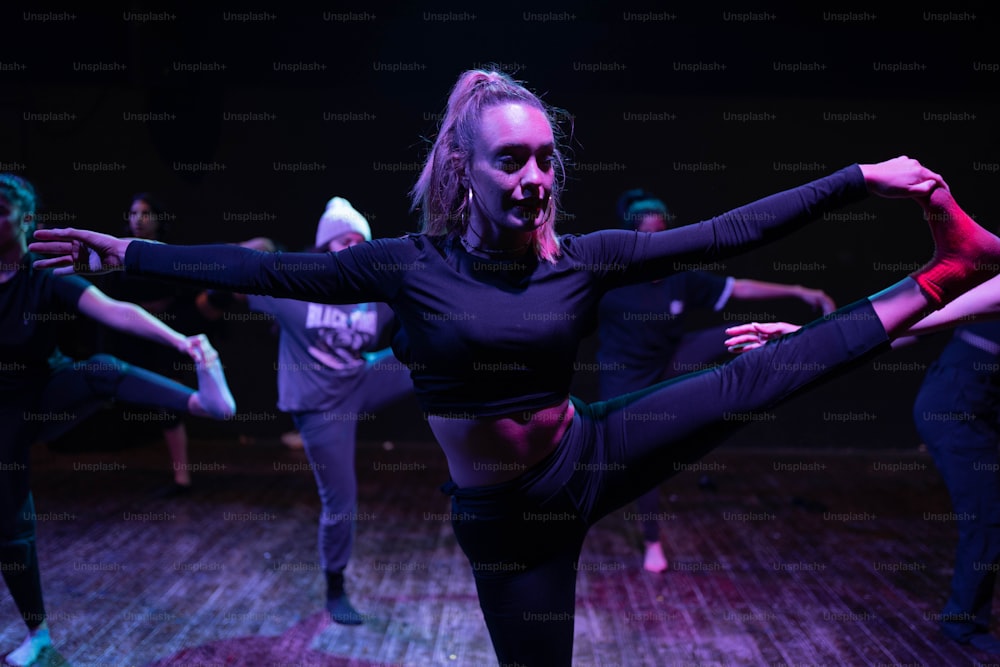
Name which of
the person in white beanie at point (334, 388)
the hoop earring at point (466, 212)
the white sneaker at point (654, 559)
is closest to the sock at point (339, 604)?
the person in white beanie at point (334, 388)

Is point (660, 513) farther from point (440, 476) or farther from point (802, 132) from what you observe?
point (802, 132)

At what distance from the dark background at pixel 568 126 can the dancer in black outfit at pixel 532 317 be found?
524 centimetres

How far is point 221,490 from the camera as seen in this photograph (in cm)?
603

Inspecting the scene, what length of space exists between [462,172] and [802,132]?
6.13 meters

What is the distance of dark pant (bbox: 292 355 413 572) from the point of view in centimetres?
369

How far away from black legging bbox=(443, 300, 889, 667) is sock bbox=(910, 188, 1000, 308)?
153 mm

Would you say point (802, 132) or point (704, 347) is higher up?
point (802, 132)

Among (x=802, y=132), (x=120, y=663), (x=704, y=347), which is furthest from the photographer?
(x=802, y=132)

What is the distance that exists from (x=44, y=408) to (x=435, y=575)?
6.95 ft

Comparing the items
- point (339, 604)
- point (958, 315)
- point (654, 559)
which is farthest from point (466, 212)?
point (654, 559)

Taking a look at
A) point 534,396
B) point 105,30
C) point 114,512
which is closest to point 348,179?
point 105,30

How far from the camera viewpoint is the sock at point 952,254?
176 centimetres

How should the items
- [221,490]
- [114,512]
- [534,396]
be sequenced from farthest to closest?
[221,490]
[114,512]
[534,396]

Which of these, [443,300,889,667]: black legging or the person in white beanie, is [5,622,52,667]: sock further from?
[443,300,889,667]: black legging
